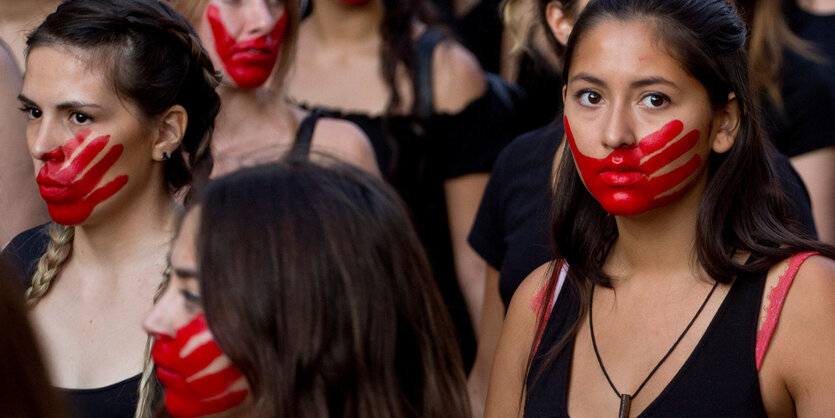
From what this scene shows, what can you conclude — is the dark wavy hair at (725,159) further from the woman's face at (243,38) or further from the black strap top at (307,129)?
the woman's face at (243,38)

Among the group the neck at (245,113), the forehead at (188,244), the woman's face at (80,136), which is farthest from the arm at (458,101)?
the forehead at (188,244)

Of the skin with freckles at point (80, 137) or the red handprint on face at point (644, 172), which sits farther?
the skin with freckles at point (80, 137)

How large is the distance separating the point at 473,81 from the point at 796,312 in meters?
1.94

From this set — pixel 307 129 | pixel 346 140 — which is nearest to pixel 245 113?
pixel 307 129

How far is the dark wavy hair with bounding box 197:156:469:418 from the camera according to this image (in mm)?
1862

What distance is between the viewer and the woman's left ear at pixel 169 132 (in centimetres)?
280

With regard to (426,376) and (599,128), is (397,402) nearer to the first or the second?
(426,376)

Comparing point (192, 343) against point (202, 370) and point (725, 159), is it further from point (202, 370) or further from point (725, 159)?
point (725, 159)

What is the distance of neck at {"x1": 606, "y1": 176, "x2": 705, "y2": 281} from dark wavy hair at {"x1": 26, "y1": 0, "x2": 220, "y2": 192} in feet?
3.22

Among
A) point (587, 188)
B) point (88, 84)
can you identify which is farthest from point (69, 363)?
point (587, 188)

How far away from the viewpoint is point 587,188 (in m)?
2.52

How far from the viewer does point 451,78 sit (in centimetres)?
395

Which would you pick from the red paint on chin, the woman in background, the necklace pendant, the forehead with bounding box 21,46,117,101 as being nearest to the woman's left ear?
the forehead with bounding box 21,46,117,101

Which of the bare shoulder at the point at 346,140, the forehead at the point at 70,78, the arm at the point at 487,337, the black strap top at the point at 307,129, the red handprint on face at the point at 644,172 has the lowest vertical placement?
the arm at the point at 487,337
